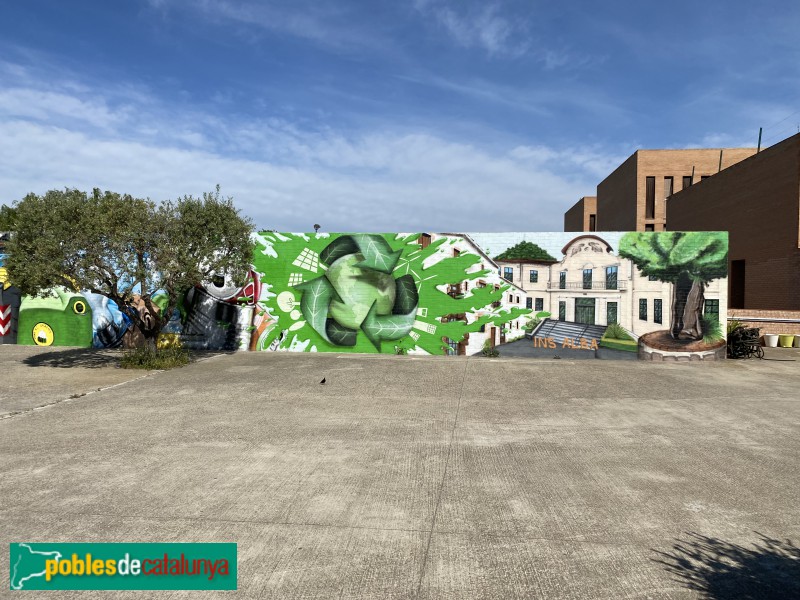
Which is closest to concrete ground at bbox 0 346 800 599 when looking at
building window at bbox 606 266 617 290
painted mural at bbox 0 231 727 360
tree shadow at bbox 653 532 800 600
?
tree shadow at bbox 653 532 800 600

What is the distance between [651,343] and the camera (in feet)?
48.2

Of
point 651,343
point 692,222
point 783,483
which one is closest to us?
point 783,483

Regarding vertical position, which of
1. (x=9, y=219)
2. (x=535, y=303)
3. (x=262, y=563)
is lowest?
(x=262, y=563)

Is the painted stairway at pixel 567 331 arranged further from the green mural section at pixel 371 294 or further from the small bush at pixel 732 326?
the small bush at pixel 732 326

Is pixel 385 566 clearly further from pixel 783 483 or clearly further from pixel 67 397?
pixel 67 397

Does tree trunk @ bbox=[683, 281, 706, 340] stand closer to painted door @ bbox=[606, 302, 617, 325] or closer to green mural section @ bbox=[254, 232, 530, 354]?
painted door @ bbox=[606, 302, 617, 325]

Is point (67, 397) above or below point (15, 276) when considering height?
below

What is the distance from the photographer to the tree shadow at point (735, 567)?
3363 millimetres

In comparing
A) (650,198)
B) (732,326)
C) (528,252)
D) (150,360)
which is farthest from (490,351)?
(650,198)

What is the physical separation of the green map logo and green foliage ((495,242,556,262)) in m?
12.9

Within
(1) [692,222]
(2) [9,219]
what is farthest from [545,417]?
(2) [9,219]

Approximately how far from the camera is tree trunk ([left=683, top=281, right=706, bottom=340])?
1452 centimetres

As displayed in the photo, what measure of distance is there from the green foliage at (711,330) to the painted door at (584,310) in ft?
10.6

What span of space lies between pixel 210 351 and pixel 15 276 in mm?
6130
